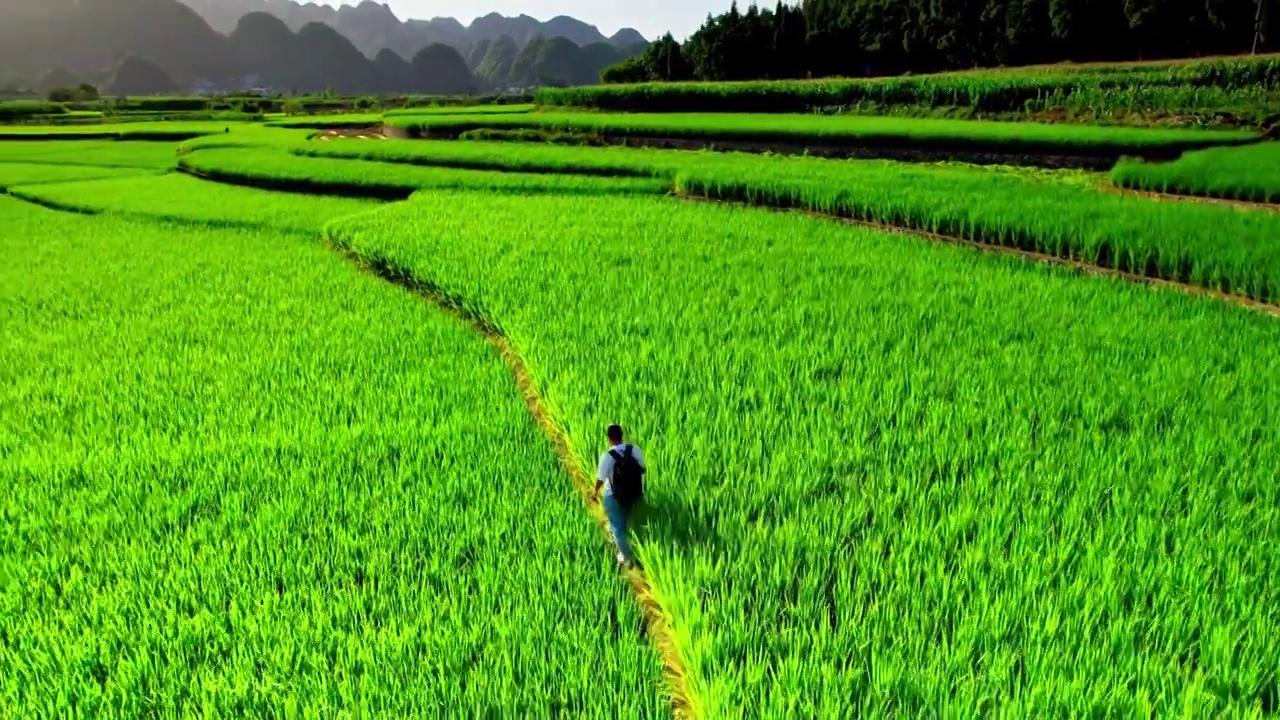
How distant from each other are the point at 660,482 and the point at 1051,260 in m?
7.73

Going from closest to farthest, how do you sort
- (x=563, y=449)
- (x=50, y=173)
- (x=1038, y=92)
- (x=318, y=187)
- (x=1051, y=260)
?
(x=563, y=449)
(x=1051, y=260)
(x=318, y=187)
(x=50, y=173)
(x=1038, y=92)

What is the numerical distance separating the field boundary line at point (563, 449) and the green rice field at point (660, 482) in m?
0.03

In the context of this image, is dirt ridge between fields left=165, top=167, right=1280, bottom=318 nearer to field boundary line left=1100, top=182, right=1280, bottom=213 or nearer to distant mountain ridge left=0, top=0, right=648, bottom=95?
field boundary line left=1100, top=182, right=1280, bottom=213

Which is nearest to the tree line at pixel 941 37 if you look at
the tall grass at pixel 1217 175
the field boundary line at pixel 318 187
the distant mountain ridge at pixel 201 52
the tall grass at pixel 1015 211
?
the tall grass at pixel 1217 175

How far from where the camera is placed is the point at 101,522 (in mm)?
3639

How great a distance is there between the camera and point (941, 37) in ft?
126

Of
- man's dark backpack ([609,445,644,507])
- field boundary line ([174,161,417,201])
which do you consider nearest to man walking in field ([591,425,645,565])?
man's dark backpack ([609,445,644,507])

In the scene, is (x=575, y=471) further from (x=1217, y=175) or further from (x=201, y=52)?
(x=201, y=52)

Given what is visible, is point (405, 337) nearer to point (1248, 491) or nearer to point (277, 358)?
point (277, 358)

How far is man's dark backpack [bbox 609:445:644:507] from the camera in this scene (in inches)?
128

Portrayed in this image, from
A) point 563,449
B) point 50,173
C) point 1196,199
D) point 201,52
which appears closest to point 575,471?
point 563,449

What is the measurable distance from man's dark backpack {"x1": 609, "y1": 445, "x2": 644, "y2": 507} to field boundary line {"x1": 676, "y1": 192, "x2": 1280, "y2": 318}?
654cm

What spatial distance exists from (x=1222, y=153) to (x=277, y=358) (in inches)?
682

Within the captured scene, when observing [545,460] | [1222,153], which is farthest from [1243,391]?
[1222,153]
